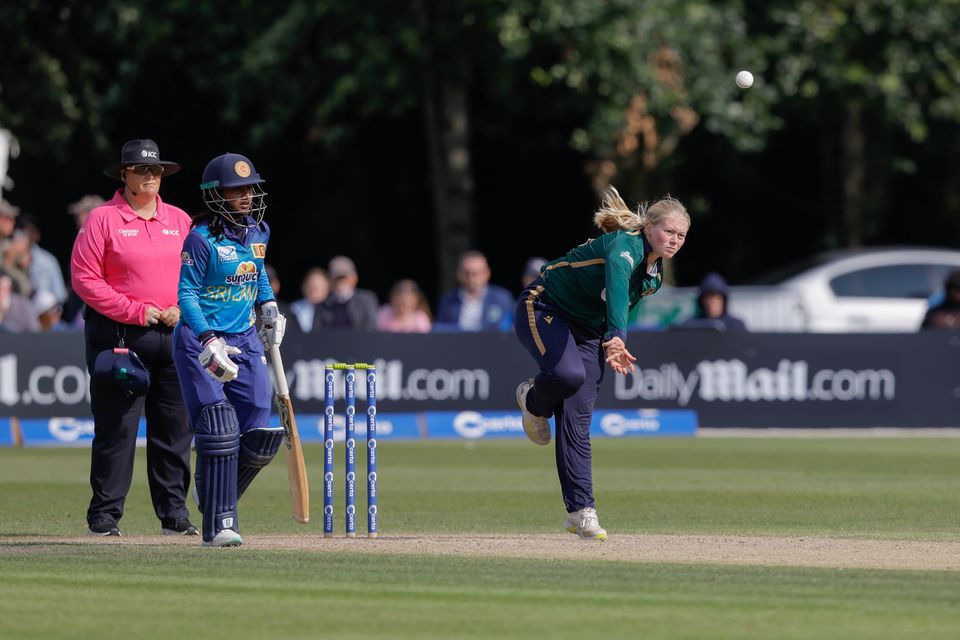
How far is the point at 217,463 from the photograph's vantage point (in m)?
9.51

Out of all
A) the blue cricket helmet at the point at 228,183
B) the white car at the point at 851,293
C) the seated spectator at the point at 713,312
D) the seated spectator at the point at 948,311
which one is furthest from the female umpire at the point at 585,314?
the white car at the point at 851,293

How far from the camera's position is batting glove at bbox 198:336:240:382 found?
9.31 meters

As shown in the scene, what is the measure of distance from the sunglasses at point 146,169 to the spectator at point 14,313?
886 centimetres

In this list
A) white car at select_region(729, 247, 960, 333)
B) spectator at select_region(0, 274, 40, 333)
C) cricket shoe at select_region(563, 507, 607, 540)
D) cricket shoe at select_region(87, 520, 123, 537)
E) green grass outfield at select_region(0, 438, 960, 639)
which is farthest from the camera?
white car at select_region(729, 247, 960, 333)

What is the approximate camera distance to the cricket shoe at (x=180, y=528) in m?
10.5

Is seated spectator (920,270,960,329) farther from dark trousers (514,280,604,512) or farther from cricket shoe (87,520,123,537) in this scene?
cricket shoe (87,520,123,537)

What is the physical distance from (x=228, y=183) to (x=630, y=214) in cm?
210

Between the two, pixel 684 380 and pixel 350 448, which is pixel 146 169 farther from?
pixel 684 380

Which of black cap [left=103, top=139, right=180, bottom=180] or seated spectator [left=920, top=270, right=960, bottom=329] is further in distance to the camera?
seated spectator [left=920, top=270, right=960, bottom=329]

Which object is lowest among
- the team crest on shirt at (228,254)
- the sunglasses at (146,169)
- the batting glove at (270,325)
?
the batting glove at (270,325)

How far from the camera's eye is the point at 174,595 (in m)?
7.89

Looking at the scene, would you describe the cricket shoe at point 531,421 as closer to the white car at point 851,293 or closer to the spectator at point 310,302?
the spectator at point 310,302

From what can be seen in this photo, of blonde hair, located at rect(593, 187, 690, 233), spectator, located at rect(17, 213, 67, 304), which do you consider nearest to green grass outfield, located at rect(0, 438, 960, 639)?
blonde hair, located at rect(593, 187, 690, 233)

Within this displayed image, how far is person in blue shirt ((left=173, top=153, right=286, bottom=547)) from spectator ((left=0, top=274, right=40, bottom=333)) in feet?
31.4
